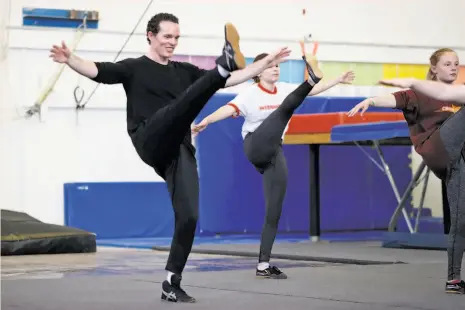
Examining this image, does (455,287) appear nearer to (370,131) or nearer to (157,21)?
(157,21)

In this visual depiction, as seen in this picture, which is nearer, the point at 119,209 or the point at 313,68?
the point at 313,68

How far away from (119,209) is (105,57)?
6.27 feet

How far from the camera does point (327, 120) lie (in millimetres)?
9469

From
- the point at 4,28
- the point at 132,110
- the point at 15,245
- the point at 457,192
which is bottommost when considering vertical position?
the point at 15,245

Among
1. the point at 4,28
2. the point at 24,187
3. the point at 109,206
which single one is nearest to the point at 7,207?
the point at 24,187

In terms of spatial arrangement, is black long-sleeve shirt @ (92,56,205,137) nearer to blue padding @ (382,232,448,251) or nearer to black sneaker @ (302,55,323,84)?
black sneaker @ (302,55,323,84)

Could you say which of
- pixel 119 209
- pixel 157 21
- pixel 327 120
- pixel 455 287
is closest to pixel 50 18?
pixel 119 209

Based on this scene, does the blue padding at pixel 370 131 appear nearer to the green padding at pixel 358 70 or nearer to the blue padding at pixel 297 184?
the blue padding at pixel 297 184

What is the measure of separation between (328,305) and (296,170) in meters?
7.10

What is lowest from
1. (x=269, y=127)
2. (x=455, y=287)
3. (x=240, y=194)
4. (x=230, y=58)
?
(x=240, y=194)

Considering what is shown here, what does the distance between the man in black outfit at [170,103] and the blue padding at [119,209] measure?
6.57 m

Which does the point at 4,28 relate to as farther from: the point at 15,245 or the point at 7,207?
the point at 15,245

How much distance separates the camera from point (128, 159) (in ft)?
38.1

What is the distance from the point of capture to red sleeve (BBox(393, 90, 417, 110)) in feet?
15.7
